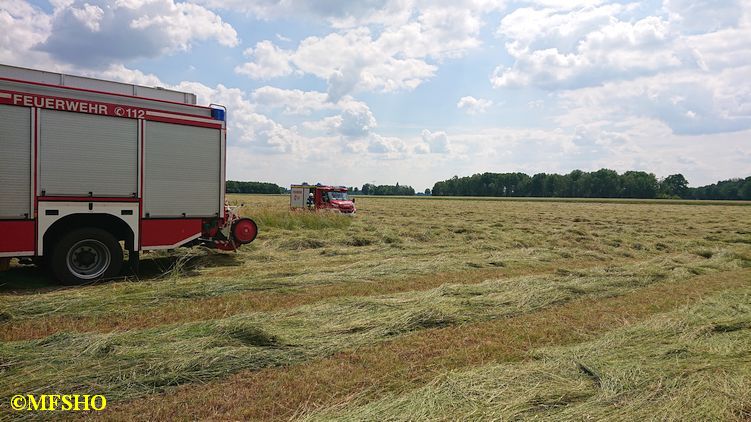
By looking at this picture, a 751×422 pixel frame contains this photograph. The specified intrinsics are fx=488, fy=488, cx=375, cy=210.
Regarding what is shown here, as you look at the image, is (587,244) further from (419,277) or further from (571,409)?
(571,409)

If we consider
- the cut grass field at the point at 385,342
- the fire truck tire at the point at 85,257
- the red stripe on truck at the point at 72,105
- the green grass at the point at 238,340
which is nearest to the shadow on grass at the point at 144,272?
the cut grass field at the point at 385,342

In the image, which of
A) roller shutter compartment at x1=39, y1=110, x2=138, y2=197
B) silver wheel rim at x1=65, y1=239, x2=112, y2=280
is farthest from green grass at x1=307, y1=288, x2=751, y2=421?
roller shutter compartment at x1=39, y1=110, x2=138, y2=197

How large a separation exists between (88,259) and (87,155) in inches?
71.8

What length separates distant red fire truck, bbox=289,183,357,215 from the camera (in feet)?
97.7

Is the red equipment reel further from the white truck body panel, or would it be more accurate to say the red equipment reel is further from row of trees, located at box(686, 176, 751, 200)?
row of trees, located at box(686, 176, 751, 200)

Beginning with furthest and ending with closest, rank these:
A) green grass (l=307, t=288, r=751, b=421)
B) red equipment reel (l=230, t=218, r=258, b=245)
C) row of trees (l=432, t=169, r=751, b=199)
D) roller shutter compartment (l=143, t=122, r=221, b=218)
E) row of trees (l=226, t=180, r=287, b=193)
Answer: row of trees (l=226, t=180, r=287, b=193)
row of trees (l=432, t=169, r=751, b=199)
red equipment reel (l=230, t=218, r=258, b=245)
roller shutter compartment (l=143, t=122, r=221, b=218)
green grass (l=307, t=288, r=751, b=421)

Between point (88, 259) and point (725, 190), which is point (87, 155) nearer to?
point (88, 259)

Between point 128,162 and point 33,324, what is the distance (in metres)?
3.86

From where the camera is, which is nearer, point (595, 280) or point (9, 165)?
point (9, 165)

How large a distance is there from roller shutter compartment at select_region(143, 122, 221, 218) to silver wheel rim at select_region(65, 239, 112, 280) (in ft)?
3.32

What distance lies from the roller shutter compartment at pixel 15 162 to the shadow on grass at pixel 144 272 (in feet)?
3.87

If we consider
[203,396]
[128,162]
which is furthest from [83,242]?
[203,396]

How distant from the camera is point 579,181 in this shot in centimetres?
12394

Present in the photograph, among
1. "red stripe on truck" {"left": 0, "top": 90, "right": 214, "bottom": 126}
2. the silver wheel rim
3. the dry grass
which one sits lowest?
the dry grass
